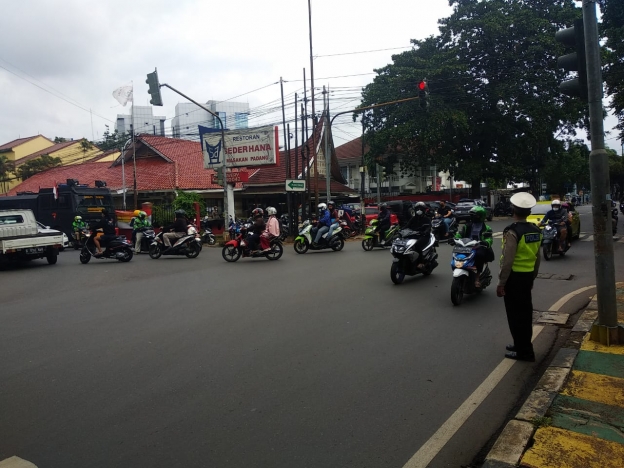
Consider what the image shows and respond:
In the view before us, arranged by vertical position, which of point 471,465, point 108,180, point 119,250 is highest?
point 108,180

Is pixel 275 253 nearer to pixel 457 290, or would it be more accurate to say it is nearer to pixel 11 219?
pixel 457 290

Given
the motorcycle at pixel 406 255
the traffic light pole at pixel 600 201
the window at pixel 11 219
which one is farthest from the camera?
the window at pixel 11 219

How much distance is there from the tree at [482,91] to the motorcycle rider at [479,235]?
24242 millimetres

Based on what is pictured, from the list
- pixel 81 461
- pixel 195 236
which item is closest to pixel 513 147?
pixel 195 236

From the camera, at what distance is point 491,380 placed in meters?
4.55

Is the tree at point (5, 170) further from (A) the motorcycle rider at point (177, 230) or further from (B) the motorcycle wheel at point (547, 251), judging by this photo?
(B) the motorcycle wheel at point (547, 251)

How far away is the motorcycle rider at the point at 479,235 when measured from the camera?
795cm

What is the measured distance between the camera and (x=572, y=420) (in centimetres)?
364

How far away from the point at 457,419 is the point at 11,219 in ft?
48.9

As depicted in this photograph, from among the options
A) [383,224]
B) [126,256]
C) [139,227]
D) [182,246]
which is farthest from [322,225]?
[139,227]

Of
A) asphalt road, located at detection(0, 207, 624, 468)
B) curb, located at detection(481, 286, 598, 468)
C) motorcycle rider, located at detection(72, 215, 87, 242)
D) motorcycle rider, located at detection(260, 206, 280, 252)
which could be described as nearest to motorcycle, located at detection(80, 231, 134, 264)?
motorcycle rider, located at detection(260, 206, 280, 252)

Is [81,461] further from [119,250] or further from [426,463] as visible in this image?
[119,250]

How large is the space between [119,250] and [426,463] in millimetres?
13537

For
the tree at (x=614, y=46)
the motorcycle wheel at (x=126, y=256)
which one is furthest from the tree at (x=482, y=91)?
the motorcycle wheel at (x=126, y=256)
